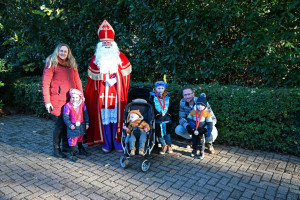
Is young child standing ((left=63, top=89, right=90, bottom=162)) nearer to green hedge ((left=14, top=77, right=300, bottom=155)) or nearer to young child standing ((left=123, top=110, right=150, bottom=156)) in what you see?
young child standing ((left=123, top=110, right=150, bottom=156))

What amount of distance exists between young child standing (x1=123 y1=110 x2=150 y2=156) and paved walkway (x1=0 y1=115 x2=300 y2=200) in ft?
1.44

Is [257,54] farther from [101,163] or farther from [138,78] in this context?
[101,163]

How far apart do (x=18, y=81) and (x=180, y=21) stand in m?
6.48

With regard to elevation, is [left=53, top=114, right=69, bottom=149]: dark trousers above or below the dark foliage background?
below

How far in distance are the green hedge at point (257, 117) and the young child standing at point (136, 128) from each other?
147 centimetres

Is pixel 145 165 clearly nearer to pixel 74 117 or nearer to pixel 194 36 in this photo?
pixel 74 117

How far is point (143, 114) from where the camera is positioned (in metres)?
4.34

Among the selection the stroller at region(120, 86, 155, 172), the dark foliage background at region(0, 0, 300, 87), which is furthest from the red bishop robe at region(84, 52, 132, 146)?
the dark foliage background at region(0, 0, 300, 87)

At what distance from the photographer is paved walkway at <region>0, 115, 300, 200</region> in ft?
10.4

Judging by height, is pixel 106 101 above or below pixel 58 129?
above

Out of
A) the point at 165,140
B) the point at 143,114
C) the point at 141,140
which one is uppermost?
the point at 143,114

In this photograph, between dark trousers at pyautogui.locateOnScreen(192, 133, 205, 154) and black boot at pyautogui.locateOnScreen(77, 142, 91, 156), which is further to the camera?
black boot at pyautogui.locateOnScreen(77, 142, 91, 156)

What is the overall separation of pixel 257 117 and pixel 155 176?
2360 mm

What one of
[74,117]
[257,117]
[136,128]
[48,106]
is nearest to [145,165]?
[136,128]
